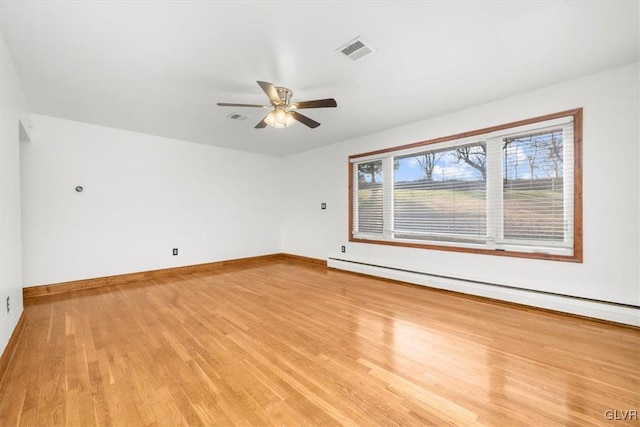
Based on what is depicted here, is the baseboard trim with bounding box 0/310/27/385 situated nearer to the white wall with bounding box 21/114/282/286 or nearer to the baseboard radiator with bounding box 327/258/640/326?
the white wall with bounding box 21/114/282/286

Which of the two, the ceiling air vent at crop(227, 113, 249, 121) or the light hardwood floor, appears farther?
the ceiling air vent at crop(227, 113, 249, 121)

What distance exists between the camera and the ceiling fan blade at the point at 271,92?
2216 millimetres

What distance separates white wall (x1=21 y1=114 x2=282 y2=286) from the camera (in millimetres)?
3562

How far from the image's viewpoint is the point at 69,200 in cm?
375

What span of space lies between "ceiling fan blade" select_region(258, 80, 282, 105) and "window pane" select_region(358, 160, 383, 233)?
2561 mm

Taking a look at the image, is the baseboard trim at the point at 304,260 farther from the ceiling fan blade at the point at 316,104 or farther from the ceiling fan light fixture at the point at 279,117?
the ceiling fan blade at the point at 316,104

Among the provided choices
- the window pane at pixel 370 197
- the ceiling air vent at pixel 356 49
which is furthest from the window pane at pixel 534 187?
the ceiling air vent at pixel 356 49

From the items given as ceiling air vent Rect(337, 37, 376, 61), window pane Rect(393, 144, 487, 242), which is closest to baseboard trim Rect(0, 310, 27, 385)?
ceiling air vent Rect(337, 37, 376, 61)

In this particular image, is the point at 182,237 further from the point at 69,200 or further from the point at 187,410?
the point at 187,410

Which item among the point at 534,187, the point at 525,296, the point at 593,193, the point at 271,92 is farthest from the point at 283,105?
the point at 525,296

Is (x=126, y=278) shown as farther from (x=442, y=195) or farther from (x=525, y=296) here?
(x=525, y=296)

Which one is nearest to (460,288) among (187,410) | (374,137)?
(374,137)

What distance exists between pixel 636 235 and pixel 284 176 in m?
5.68

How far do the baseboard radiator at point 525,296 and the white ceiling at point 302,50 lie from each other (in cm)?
237
